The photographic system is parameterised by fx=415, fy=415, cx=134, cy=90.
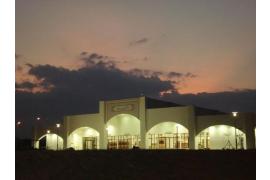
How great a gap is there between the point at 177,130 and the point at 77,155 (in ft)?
33.9

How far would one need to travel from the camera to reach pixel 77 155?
26.5 feet

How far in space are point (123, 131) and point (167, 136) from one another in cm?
238

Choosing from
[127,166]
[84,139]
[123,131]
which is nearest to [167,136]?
[123,131]

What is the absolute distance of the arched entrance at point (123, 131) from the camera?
19359 mm

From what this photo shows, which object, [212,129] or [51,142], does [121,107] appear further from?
[51,142]

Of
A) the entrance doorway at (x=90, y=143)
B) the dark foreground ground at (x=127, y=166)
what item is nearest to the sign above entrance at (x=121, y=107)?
the entrance doorway at (x=90, y=143)

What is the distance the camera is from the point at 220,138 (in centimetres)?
1658

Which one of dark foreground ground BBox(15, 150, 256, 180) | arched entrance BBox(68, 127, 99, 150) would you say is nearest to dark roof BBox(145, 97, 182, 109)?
arched entrance BBox(68, 127, 99, 150)

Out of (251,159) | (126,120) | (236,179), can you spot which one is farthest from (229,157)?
(126,120)

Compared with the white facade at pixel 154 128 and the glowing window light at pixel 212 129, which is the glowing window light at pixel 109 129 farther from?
the glowing window light at pixel 212 129

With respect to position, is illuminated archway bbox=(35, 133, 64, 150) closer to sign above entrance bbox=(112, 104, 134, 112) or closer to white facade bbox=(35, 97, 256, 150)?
white facade bbox=(35, 97, 256, 150)

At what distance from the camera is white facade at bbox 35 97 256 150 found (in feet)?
53.3
